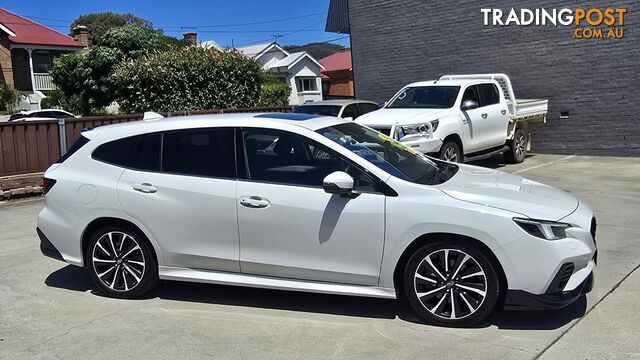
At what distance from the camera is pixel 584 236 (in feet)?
14.6

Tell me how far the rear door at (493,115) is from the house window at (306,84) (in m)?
38.9

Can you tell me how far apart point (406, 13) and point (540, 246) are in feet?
46.8

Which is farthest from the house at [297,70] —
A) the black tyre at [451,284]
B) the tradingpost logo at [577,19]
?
the black tyre at [451,284]

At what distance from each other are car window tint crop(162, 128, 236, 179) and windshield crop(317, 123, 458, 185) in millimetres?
826

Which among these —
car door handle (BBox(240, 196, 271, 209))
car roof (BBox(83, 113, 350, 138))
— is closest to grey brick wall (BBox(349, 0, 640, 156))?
car roof (BBox(83, 113, 350, 138))

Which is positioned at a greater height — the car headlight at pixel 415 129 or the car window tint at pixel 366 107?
the car window tint at pixel 366 107

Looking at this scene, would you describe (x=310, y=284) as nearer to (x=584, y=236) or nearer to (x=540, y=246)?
(x=540, y=246)

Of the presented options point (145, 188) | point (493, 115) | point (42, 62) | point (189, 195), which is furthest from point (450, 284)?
point (42, 62)

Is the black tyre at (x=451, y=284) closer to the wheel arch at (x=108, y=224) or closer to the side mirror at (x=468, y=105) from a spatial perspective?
the wheel arch at (x=108, y=224)

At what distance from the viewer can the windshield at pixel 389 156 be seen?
4883mm

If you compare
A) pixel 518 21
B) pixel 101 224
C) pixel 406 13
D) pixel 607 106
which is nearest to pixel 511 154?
pixel 607 106

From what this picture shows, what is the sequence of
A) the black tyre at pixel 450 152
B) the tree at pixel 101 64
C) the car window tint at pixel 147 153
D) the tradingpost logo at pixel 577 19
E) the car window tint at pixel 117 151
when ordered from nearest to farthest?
1. the car window tint at pixel 147 153
2. the car window tint at pixel 117 151
3. the black tyre at pixel 450 152
4. the tradingpost logo at pixel 577 19
5. the tree at pixel 101 64

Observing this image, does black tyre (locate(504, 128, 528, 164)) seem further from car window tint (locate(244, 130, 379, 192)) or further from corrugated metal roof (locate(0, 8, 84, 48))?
corrugated metal roof (locate(0, 8, 84, 48))

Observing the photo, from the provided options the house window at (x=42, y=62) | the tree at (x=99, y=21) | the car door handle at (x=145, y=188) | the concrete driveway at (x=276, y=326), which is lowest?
the concrete driveway at (x=276, y=326)
